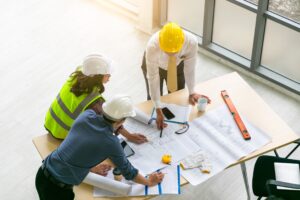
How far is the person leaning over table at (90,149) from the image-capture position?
10.7ft

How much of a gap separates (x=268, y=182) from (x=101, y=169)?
1.21 meters

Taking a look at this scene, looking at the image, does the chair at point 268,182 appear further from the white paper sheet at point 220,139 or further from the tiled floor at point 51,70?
the tiled floor at point 51,70

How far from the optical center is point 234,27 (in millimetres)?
5719

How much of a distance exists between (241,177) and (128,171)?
166 centimetres

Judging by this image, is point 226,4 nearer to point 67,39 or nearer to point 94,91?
point 67,39

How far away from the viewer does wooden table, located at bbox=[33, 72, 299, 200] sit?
3.81 metres

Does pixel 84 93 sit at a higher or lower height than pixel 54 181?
higher

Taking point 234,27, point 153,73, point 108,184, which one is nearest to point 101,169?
point 108,184

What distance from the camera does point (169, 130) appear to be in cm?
396

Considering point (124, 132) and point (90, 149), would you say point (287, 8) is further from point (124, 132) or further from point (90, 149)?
point (90, 149)

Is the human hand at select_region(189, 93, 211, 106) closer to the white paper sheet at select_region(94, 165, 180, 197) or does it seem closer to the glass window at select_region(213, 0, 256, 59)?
the white paper sheet at select_region(94, 165, 180, 197)

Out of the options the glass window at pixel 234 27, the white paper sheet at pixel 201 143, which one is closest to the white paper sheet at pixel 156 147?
the white paper sheet at pixel 201 143

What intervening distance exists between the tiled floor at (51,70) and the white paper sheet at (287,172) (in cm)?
72

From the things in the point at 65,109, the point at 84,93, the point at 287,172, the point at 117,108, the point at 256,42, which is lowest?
the point at 287,172
